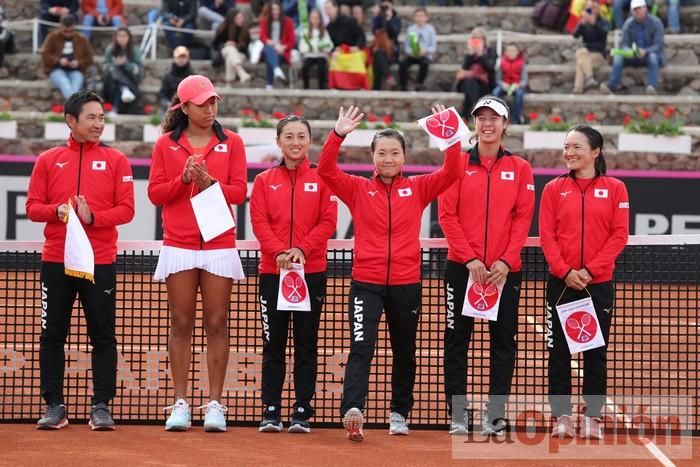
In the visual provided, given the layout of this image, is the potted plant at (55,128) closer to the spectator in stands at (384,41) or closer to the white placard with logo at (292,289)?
the spectator in stands at (384,41)

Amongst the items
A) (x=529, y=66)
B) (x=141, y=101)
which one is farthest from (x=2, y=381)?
(x=529, y=66)

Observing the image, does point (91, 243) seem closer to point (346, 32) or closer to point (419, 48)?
point (346, 32)

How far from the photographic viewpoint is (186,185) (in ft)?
29.1

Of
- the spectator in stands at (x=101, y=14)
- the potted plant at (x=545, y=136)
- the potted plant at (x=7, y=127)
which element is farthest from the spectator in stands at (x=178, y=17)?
the potted plant at (x=545, y=136)

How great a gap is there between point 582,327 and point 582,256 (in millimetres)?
493

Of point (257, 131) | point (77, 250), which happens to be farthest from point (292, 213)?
point (257, 131)

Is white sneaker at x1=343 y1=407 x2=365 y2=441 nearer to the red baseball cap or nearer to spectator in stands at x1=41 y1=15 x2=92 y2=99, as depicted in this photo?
the red baseball cap

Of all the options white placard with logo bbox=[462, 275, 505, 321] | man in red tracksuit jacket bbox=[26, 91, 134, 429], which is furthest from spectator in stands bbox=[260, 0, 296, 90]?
white placard with logo bbox=[462, 275, 505, 321]

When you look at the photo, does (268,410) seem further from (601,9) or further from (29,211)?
(601,9)

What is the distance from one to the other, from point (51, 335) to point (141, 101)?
50.9 ft

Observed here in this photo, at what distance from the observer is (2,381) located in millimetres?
10609

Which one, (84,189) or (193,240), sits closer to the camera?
(193,240)

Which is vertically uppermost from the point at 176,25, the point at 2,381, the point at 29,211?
the point at 176,25

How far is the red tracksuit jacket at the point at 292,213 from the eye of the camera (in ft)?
29.7
